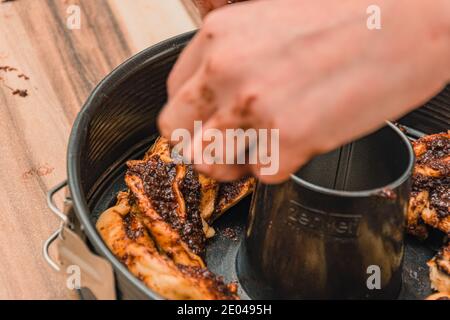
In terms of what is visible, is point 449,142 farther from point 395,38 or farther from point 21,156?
point 21,156

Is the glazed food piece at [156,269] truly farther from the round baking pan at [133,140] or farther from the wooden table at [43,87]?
the wooden table at [43,87]

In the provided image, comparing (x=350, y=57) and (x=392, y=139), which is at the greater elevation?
(x=350, y=57)

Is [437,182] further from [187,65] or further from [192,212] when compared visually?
[187,65]

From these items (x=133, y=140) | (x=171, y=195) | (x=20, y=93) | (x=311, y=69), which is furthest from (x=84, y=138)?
(x=20, y=93)

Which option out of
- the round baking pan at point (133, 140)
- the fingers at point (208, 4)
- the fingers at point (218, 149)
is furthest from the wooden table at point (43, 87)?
the fingers at point (218, 149)

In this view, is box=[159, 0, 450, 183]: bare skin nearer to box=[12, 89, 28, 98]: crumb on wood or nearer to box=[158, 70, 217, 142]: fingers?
box=[158, 70, 217, 142]: fingers
